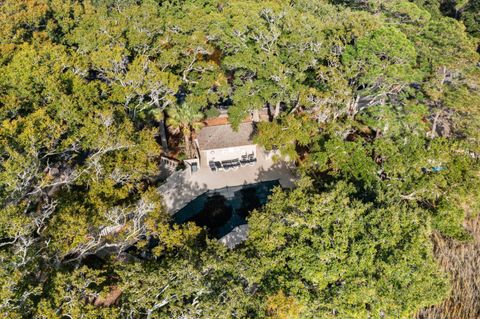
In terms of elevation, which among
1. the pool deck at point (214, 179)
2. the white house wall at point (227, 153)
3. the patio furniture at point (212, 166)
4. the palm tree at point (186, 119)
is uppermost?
the palm tree at point (186, 119)

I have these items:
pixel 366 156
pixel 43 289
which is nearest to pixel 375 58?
pixel 366 156

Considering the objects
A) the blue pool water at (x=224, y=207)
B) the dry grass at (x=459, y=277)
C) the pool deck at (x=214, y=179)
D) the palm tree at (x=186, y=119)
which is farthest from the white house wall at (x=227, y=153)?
the dry grass at (x=459, y=277)

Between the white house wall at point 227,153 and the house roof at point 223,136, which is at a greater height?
the house roof at point 223,136

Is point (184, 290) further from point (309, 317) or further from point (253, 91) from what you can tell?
point (253, 91)

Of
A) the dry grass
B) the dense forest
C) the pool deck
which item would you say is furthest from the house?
the dry grass

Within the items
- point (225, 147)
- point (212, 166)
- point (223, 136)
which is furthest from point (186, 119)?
point (212, 166)

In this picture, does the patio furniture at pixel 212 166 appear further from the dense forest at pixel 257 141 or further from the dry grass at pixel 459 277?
the dry grass at pixel 459 277

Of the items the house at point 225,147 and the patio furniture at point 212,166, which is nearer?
the patio furniture at point 212,166

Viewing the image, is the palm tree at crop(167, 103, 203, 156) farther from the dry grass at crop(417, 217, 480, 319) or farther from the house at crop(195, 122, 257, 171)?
the dry grass at crop(417, 217, 480, 319)
